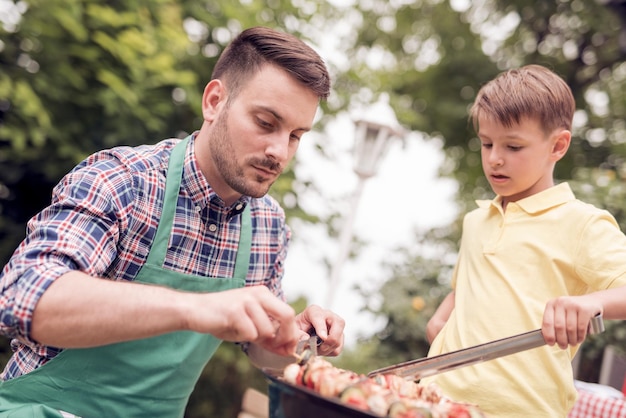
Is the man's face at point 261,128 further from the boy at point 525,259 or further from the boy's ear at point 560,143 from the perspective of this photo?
the boy's ear at point 560,143

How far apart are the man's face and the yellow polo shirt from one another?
0.65 meters

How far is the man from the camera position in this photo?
1157 mm

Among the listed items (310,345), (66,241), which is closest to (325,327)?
(310,345)

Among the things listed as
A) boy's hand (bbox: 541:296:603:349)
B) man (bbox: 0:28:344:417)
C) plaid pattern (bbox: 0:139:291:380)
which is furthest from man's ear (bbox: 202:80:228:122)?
boy's hand (bbox: 541:296:603:349)

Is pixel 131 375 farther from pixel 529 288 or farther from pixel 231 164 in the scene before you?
pixel 529 288

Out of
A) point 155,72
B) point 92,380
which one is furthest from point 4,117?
point 92,380

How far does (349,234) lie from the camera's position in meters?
4.35

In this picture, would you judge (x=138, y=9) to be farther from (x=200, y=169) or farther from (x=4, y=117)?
(x=200, y=169)

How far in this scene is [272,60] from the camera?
168 cm

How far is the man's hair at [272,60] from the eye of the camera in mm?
1653

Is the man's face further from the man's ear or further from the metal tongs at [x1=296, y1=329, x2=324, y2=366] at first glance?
the metal tongs at [x1=296, y1=329, x2=324, y2=366]

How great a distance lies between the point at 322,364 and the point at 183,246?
26.2 inches

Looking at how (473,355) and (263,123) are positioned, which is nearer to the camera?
(473,355)

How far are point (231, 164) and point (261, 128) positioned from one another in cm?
13
